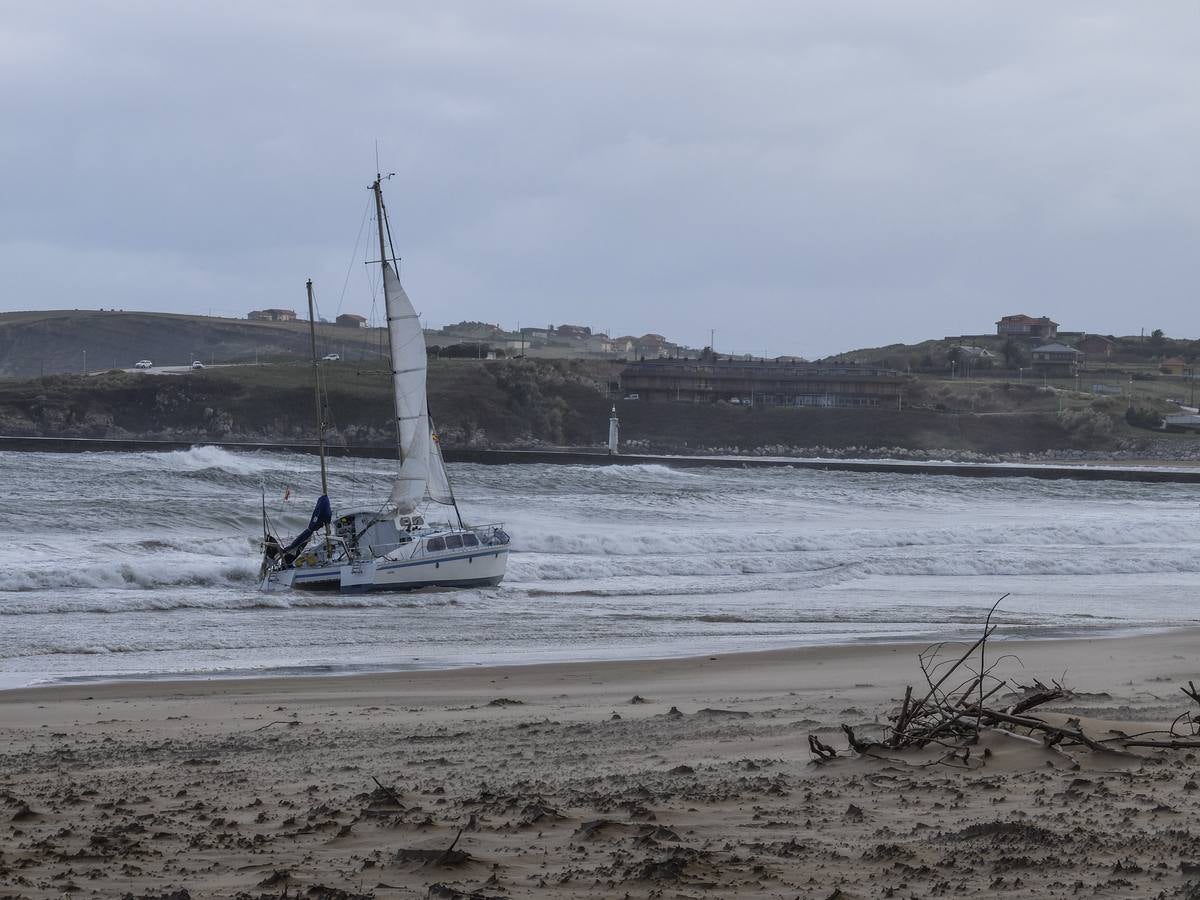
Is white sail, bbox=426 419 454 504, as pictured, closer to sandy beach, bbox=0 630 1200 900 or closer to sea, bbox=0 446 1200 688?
sea, bbox=0 446 1200 688

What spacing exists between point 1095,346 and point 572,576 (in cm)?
13433

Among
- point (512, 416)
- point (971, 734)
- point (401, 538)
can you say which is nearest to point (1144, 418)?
point (512, 416)

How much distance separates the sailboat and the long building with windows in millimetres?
74352

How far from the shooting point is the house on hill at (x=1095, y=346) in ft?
463

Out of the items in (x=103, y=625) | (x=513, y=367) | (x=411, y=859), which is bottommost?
(x=103, y=625)

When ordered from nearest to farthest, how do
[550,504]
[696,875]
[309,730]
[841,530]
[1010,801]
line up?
[696,875]
[1010,801]
[309,730]
[841,530]
[550,504]

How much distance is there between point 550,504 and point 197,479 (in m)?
12.6

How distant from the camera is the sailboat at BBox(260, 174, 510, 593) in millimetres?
22219

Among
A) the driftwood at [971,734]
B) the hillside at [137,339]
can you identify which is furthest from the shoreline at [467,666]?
the hillside at [137,339]

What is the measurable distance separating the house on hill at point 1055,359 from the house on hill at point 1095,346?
12085mm

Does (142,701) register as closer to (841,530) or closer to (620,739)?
(620,739)

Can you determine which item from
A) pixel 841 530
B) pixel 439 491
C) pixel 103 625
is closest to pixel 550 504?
pixel 841 530

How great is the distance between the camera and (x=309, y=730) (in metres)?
8.47

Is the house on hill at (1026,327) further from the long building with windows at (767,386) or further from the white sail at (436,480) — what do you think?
the white sail at (436,480)
